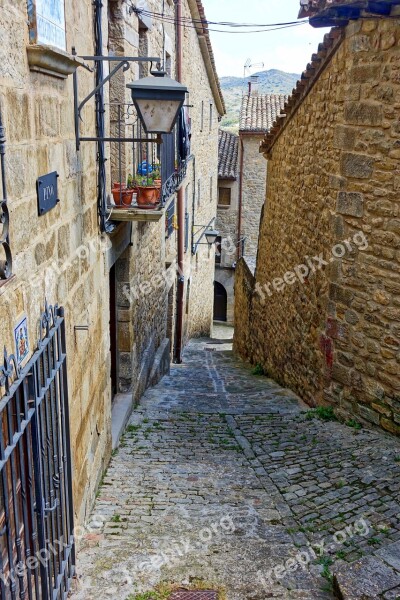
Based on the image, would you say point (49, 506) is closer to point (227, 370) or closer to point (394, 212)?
point (394, 212)

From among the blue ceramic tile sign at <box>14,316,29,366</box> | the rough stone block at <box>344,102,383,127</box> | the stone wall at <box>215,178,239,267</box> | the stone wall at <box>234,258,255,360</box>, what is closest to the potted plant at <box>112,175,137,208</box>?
the rough stone block at <box>344,102,383,127</box>

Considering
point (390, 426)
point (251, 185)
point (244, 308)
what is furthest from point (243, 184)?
point (390, 426)

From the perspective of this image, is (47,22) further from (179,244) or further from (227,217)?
(227,217)

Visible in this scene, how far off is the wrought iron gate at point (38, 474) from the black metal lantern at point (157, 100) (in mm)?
1635

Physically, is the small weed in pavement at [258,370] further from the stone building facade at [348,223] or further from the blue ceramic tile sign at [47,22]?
the blue ceramic tile sign at [47,22]

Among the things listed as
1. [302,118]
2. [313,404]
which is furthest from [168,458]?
[302,118]

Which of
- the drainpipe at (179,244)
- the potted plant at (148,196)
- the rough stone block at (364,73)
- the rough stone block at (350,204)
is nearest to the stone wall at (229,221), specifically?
the drainpipe at (179,244)

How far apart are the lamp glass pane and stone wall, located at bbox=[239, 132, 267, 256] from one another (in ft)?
62.8

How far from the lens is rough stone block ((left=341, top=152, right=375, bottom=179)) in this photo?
5.67 m

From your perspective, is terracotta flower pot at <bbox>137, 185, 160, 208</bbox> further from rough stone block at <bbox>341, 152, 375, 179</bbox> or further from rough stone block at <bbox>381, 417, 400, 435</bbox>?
rough stone block at <bbox>381, 417, 400, 435</bbox>

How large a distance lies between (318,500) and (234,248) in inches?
795

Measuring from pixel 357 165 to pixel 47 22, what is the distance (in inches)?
144

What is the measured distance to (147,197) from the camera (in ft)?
18.1

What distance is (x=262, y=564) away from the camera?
409 centimetres
